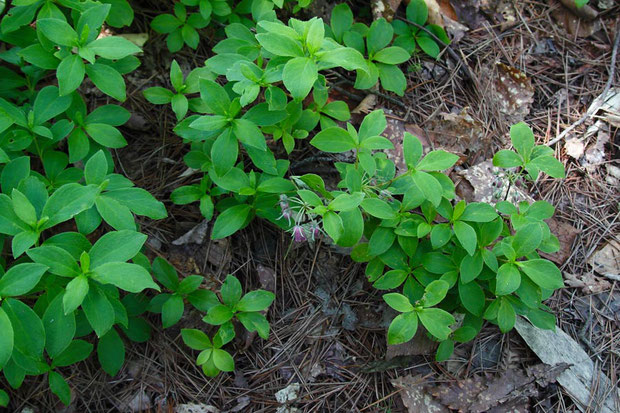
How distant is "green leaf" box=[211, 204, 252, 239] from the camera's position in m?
2.41

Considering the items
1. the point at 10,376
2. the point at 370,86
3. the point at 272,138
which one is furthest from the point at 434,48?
the point at 10,376

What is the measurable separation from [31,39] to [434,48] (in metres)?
2.15

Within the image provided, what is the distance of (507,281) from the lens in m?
2.12

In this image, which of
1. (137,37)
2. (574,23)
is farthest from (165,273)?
(574,23)

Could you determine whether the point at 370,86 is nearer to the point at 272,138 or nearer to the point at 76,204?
the point at 272,138

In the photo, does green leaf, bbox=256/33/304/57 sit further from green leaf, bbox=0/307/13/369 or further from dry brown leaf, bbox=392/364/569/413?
dry brown leaf, bbox=392/364/569/413

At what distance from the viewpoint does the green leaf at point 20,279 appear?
1.72 meters

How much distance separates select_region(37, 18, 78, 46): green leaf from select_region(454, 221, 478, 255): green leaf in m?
1.84

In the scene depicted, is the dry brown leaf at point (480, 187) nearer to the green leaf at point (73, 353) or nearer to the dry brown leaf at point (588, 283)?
the dry brown leaf at point (588, 283)

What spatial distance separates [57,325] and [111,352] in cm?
49

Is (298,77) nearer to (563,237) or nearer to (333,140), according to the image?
(333,140)

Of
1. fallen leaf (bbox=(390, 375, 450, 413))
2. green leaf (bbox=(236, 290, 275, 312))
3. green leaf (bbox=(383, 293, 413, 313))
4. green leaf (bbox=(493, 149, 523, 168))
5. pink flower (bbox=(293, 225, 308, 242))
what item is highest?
green leaf (bbox=(493, 149, 523, 168))

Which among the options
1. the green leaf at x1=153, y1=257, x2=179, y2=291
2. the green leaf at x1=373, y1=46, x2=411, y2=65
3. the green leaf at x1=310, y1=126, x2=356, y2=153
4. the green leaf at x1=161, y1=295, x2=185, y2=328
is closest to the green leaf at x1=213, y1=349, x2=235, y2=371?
the green leaf at x1=161, y1=295, x2=185, y2=328

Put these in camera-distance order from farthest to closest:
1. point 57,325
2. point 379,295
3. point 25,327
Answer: point 379,295, point 57,325, point 25,327
